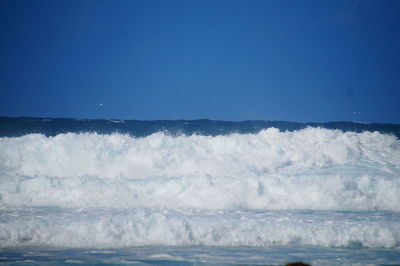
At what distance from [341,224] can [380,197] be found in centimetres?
354

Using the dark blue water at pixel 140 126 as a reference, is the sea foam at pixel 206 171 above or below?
below

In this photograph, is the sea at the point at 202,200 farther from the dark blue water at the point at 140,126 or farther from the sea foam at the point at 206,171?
the dark blue water at the point at 140,126

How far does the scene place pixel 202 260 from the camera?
5.45m

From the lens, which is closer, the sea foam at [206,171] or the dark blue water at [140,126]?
the sea foam at [206,171]

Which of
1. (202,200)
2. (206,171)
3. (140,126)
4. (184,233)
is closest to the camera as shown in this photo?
(184,233)

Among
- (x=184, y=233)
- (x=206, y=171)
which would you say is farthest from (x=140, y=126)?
(x=184, y=233)

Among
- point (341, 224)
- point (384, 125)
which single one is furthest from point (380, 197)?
point (384, 125)

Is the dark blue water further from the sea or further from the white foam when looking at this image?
the white foam

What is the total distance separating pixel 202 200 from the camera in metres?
9.59

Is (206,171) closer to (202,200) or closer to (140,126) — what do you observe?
(202,200)

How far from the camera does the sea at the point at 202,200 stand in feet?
19.7

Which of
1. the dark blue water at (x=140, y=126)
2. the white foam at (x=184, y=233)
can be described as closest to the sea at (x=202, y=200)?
the white foam at (x=184, y=233)

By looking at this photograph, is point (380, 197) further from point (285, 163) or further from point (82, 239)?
point (82, 239)

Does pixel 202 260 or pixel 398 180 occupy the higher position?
pixel 398 180
